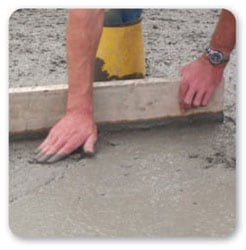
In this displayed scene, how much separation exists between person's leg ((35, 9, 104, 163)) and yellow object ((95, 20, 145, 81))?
0.06 feet

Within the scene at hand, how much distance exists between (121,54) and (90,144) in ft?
0.47

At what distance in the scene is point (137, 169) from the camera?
1998 millimetres

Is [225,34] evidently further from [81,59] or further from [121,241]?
[121,241]

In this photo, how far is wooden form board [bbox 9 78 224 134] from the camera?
6.53 feet

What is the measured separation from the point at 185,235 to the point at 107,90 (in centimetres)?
25

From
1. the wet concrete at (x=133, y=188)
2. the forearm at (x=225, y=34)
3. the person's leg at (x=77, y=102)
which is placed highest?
the forearm at (x=225, y=34)

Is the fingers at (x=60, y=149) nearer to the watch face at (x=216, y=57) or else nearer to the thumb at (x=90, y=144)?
the thumb at (x=90, y=144)

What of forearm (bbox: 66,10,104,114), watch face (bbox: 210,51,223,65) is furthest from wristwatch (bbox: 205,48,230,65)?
forearm (bbox: 66,10,104,114)


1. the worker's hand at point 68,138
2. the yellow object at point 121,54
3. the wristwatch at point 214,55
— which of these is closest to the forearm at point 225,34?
the wristwatch at point 214,55

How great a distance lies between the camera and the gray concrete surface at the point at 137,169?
196 cm

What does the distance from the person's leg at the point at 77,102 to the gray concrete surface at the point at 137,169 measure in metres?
0.01
